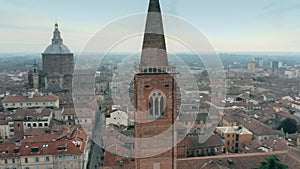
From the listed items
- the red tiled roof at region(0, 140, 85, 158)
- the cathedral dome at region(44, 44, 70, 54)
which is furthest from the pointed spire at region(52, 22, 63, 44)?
the red tiled roof at region(0, 140, 85, 158)

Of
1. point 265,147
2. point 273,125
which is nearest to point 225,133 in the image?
point 265,147

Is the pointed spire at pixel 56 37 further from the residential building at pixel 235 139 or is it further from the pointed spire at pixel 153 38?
the pointed spire at pixel 153 38

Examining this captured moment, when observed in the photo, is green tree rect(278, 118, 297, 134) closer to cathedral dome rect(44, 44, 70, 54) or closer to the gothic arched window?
the gothic arched window

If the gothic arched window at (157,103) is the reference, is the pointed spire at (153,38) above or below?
above

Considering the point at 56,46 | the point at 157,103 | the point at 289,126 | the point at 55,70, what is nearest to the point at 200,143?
the point at 289,126

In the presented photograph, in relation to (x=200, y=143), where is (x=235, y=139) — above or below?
below

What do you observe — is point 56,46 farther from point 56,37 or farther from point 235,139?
point 235,139

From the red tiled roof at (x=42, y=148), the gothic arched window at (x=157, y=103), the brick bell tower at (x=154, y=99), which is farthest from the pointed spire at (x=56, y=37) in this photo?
the gothic arched window at (x=157, y=103)

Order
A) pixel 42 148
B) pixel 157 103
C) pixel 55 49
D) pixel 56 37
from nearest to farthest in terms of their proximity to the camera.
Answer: pixel 157 103 → pixel 42 148 → pixel 55 49 → pixel 56 37
